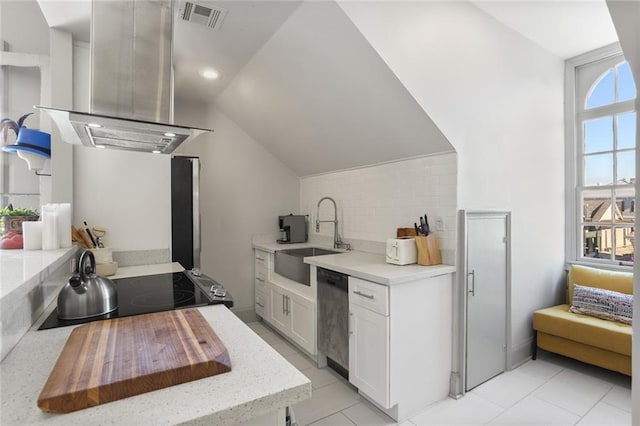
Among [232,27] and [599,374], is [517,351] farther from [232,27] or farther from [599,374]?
[232,27]

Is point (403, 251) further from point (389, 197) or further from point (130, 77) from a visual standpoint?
point (130, 77)

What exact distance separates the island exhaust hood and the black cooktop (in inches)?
Result: 30.9

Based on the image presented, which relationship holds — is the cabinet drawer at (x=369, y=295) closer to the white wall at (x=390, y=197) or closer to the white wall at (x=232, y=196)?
the white wall at (x=390, y=197)

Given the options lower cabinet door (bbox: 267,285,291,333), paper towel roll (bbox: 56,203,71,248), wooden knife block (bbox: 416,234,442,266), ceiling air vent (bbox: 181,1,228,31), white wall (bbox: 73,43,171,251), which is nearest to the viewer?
paper towel roll (bbox: 56,203,71,248)

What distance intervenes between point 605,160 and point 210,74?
398cm

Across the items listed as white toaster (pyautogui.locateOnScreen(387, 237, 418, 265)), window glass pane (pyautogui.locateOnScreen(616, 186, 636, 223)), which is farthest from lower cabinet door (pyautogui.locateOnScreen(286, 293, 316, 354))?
window glass pane (pyautogui.locateOnScreen(616, 186, 636, 223))

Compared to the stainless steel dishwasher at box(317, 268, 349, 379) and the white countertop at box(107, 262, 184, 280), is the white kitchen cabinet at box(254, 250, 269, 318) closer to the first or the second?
the stainless steel dishwasher at box(317, 268, 349, 379)

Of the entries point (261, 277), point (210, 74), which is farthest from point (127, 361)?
point (261, 277)

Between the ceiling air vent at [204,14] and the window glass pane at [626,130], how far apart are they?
367 centimetres

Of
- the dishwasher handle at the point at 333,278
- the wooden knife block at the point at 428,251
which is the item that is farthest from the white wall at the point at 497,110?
the dishwasher handle at the point at 333,278

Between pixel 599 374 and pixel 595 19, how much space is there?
300 cm

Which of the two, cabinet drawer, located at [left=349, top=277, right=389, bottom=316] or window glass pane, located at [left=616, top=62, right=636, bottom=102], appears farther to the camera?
window glass pane, located at [left=616, top=62, right=636, bottom=102]

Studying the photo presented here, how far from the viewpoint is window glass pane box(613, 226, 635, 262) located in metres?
2.94

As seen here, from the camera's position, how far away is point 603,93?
3.10 metres
